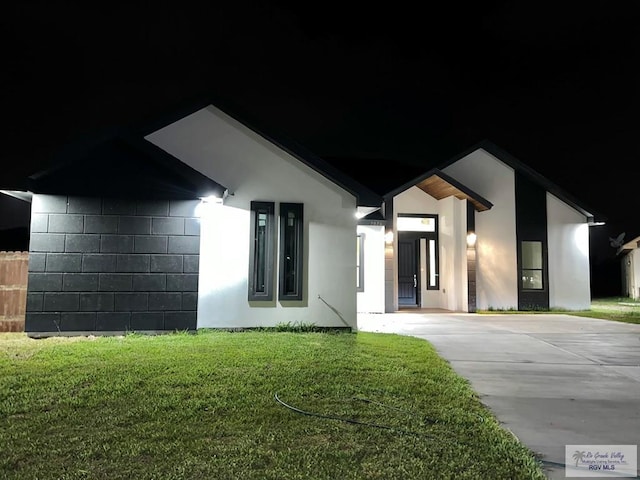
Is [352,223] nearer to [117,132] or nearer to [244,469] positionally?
[117,132]

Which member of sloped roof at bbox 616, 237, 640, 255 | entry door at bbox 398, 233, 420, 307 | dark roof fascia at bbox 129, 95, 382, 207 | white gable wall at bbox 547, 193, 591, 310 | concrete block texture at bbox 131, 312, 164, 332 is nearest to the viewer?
concrete block texture at bbox 131, 312, 164, 332

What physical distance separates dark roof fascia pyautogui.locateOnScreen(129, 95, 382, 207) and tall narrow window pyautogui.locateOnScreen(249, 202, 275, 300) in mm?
1119

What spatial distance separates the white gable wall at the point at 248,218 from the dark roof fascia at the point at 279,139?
0.12 m

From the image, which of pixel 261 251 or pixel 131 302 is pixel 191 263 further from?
pixel 261 251

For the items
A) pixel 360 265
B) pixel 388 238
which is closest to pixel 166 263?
pixel 360 265

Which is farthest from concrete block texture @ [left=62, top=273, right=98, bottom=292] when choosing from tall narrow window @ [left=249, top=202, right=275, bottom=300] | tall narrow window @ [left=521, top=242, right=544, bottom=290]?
tall narrow window @ [left=521, top=242, right=544, bottom=290]

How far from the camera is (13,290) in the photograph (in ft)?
25.2

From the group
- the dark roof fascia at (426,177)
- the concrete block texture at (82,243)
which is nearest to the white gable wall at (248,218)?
the concrete block texture at (82,243)

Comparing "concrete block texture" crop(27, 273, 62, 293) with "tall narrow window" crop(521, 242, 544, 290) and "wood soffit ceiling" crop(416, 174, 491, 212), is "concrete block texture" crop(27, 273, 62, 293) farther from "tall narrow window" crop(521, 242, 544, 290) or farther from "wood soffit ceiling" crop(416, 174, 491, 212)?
"tall narrow window" crop(521, 242, 544, 290)

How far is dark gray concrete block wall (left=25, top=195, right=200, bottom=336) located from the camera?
24.0 feet

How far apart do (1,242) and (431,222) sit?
20.6m

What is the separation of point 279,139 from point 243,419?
232 inches

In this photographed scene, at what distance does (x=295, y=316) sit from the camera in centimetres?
826

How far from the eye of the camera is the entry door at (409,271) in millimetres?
15133
